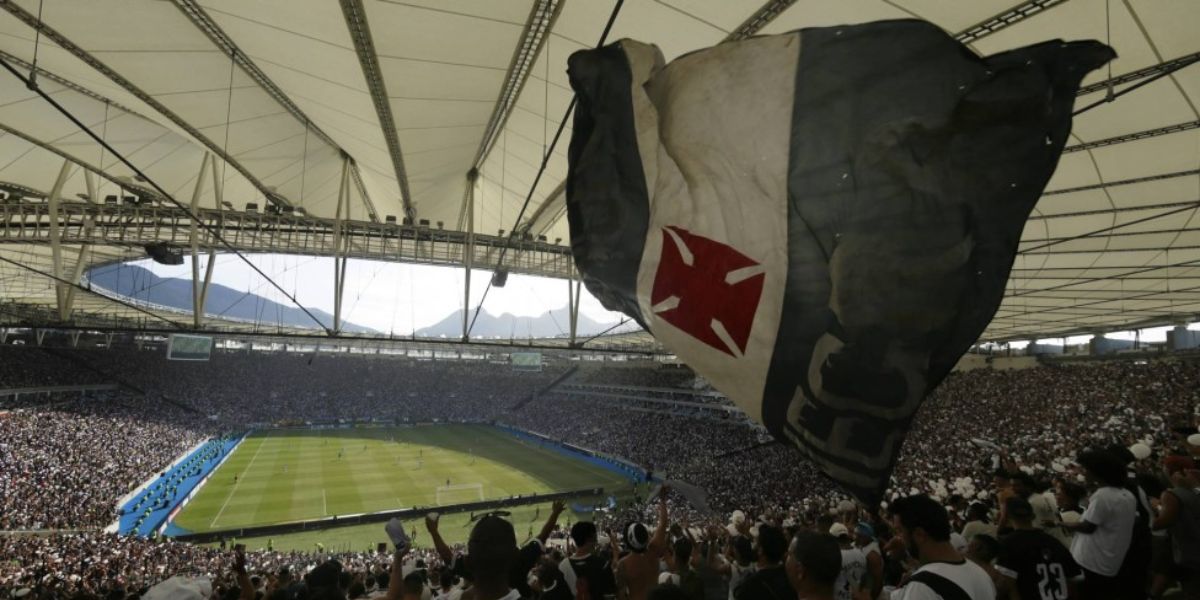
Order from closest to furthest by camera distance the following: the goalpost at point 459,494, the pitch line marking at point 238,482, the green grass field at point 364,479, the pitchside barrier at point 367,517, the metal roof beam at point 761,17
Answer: the metal roof beam at point 761,17
the pitchside barrier at point 367,517
the pitch line marking at point 238,482
the green grass field at point 364,479
the goalpost at point 459,494

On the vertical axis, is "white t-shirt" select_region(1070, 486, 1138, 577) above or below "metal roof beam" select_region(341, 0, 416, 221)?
below

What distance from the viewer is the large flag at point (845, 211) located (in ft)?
9.21

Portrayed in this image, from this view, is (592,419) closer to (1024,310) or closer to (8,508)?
(1024,310)

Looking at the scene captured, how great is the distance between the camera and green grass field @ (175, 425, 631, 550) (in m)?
24.5

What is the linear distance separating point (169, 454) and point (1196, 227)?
43.5 meters

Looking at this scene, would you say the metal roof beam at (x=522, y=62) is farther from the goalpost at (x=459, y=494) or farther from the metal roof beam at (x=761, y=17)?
the goalpost at (x=459, y=494)

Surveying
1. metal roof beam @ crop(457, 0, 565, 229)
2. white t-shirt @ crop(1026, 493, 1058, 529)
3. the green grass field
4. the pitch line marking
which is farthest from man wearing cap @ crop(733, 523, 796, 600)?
the pitch line marking

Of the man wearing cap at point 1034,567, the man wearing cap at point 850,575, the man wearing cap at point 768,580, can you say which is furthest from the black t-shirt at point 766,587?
the man wearing cap at point 1034,567

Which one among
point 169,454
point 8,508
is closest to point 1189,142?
point 8,508

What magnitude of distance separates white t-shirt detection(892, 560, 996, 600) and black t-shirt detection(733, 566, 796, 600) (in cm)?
48

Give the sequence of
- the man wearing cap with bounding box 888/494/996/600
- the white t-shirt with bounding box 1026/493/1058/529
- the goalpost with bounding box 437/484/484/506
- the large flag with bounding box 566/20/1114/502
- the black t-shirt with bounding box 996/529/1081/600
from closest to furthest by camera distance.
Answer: the man wearing cap with bounding box 888/494/996/600, the large flag with bounding box 566/20/1114/502, the black t-shirt with bounding box 996/529/1081/600, the white t-shirt with bounding box 1026/493/1058/529, the goalpost with bounding box 437/484/484/506

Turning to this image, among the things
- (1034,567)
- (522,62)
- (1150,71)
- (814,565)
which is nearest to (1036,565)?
(1034,567)

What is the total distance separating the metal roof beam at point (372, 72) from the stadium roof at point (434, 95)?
0.03 metres

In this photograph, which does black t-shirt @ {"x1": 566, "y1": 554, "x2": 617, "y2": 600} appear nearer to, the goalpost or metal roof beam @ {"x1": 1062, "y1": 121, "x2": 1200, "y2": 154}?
metal roof beam @ {"x1": 1062, "y1": 121, "x2": 1200, "y2": 154}
